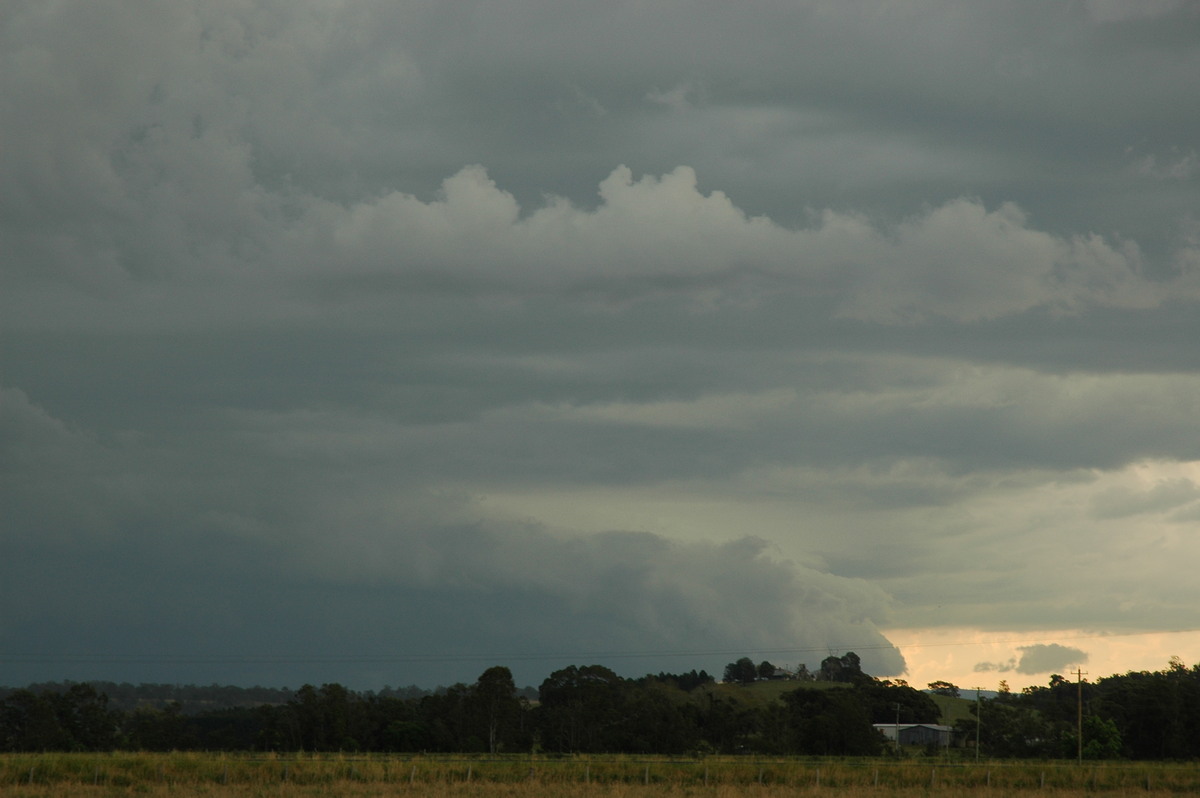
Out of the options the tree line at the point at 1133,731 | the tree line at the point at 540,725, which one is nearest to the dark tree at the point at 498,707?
the tree line at the point at 540,725

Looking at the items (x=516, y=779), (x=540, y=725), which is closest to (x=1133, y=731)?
(x=540, y=725)

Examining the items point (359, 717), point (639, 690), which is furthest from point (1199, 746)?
point (359, 717)

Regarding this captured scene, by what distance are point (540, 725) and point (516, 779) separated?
7827 centimetres

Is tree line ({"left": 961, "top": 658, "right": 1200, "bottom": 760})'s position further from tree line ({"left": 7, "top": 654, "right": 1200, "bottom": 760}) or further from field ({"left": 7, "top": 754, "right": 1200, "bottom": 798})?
field ({"left": 7, "top": 754, "right": 1200, "bottom": 798})

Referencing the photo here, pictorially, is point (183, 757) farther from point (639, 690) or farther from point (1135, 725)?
point (1135, 725)

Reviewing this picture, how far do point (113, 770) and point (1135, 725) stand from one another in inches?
4943

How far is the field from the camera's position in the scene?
64.7m

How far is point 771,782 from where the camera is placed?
260 feet

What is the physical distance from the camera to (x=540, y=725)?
151875mm

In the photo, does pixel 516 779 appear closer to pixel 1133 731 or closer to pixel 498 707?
pixel 498 707

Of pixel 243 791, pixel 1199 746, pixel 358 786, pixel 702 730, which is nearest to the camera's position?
pixel 243 791

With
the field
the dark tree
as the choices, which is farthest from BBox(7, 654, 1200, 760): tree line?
the field

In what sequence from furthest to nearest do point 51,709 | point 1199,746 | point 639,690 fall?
1. point 639,690
2. point 1199,746
3. point 51,709

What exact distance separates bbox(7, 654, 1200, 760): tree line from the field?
5590 cm
